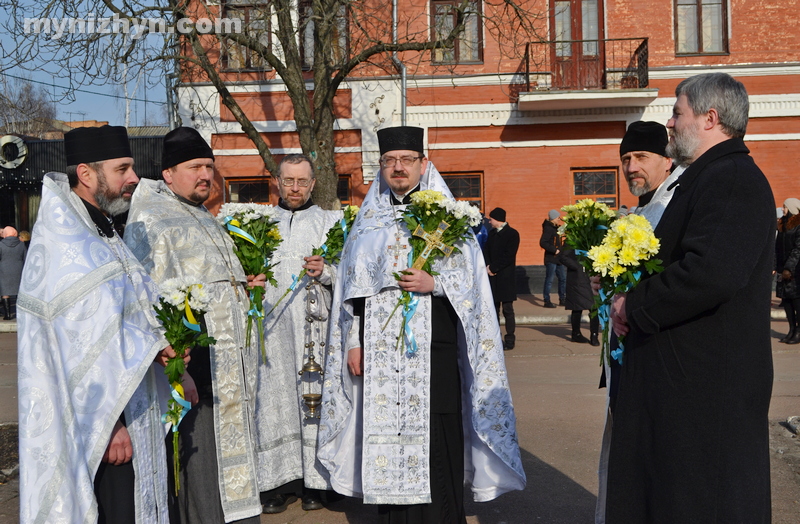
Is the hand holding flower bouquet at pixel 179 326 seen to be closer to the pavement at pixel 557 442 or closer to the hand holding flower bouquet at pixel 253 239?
the hand holding flower bouquet at pixel 253 239

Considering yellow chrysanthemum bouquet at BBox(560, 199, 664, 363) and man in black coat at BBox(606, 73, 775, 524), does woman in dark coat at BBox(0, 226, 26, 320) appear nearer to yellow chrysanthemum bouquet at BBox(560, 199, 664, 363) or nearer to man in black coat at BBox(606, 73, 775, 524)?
yellow chrysanthemum bouquet at BBox(560, 199, 664, 363)

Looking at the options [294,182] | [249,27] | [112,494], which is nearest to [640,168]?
[294,182]

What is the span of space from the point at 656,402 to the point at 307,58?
16858 millimetres

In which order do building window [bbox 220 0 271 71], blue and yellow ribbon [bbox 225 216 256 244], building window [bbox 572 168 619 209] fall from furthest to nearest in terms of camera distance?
building window [bbox 572 168 619 209] → building window [bbox 220 0 271 71] → blue and yellow ribbon [bbox 225 216 256 244]

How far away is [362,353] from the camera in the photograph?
4.87 meters

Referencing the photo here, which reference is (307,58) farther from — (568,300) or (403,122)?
(568,300)

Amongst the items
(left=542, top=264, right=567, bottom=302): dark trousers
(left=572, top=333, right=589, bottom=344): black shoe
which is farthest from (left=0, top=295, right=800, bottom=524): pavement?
(left=542, top=264, right=567, bottom=302): dark trousers

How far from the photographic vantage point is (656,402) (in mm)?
3232

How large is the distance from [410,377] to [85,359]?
191 cm

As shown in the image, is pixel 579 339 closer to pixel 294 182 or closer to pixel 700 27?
pixel 294 182

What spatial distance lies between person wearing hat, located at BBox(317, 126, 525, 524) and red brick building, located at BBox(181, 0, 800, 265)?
14483mm

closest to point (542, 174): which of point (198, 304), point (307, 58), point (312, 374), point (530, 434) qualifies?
point (307, 58)

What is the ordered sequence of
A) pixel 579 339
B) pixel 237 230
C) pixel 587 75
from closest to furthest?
pixel 237 230, pixel 579 339, pixel 587 75

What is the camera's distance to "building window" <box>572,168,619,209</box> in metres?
19.6
